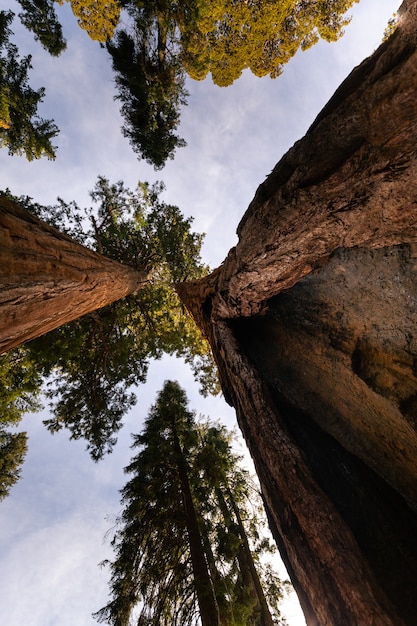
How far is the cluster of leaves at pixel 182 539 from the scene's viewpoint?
458 cm

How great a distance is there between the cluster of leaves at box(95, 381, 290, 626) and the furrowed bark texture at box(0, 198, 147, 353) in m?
4.59

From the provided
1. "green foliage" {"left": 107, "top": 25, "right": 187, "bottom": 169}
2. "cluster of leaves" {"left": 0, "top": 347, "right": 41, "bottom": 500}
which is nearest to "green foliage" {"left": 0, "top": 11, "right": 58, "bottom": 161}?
"green foliage" {"left": 107, "top": 25, "right": 187, "bottom": 169}

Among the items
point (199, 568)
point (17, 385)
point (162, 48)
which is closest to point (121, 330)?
→ point (17, 385)

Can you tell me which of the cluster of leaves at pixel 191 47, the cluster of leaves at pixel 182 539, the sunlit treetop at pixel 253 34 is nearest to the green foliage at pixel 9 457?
the cluster of leaves at pixel 182 539

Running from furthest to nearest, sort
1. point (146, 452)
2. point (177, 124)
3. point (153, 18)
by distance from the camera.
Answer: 1. point (177, 124)
2. point (153, 18)
3. point (146, 452)

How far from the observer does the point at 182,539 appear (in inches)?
215

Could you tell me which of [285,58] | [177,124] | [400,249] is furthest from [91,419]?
[285,58]

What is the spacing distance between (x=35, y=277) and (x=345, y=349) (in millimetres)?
4027

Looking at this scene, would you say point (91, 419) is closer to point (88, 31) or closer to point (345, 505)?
point (345, 505)

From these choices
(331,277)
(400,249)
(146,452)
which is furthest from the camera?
(146,452)

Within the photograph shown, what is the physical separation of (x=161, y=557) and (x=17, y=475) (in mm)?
12155

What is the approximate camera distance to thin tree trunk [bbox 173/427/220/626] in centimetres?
414

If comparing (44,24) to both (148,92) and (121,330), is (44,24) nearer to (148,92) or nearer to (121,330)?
(148,92)

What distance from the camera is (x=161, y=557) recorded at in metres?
5.32
